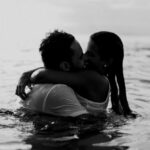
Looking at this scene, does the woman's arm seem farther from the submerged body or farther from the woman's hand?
the woman's hand

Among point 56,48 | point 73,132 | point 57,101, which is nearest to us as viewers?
point 73,132

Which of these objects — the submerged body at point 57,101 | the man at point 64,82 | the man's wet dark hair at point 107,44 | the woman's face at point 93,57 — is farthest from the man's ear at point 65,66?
the man's wet dark hair at point 107,44

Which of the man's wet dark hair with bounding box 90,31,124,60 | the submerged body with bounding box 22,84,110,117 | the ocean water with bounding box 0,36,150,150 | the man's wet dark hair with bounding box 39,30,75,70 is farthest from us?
the man's wet dark hair with bounding box 90,31,124,60

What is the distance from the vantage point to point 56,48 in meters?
4.66

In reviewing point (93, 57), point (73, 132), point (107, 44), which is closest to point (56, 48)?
point (93, 57)

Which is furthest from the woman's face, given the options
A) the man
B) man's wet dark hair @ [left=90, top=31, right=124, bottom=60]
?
the man

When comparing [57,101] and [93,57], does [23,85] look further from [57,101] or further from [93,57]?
[93,57]

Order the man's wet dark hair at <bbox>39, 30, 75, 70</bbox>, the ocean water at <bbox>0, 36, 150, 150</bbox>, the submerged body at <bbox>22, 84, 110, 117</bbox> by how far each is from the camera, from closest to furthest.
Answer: the ocean water at <bbox>0, 36, 150, 150</bbox> < the submerged body at <bbox>22, 84, 110, 117</bbox> < the man's wet dark hair at <bbox>39, 30, 75, 70</bbox>

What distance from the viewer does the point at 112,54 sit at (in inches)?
199

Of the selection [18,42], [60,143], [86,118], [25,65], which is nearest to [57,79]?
[86,118]

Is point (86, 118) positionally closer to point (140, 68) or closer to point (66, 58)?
point (66, 58)

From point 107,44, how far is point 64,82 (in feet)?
2.28

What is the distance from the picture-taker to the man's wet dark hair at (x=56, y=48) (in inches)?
183

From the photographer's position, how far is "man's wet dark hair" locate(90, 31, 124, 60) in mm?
4980
